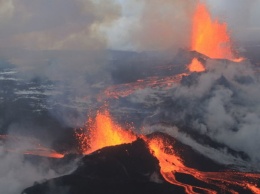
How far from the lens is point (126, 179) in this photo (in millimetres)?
61281

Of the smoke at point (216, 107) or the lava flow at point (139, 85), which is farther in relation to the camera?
the lava flow at point (139, 85)

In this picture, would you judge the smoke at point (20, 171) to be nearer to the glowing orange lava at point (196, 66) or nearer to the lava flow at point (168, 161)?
the lava flow at point (168, 161)

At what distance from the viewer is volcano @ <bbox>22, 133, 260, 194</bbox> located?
193 ft

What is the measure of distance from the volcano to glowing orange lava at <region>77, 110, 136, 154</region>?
46.8 feet

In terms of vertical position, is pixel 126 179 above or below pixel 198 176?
above

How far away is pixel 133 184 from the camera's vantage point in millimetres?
60719

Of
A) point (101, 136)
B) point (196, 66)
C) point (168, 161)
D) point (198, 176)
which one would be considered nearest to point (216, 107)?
point (196, 66)

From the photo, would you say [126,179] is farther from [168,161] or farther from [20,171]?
[20,171]

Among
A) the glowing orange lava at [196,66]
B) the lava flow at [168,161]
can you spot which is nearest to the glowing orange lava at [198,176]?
the lava flow at [168,161]

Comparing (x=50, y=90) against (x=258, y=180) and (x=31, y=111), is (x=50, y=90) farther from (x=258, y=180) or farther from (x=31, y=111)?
(x=258, y=180)

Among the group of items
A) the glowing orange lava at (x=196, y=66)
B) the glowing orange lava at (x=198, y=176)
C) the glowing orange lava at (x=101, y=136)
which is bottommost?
the glowing orange lava at (x=198, y=176)

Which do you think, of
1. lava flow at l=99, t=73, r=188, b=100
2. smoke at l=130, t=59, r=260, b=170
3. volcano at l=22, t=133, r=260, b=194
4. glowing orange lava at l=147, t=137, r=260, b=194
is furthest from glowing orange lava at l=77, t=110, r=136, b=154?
lava flow at l=99, t=73, r=188, b=100

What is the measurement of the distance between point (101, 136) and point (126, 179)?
29.4 meters

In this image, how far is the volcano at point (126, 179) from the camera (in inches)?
2313
